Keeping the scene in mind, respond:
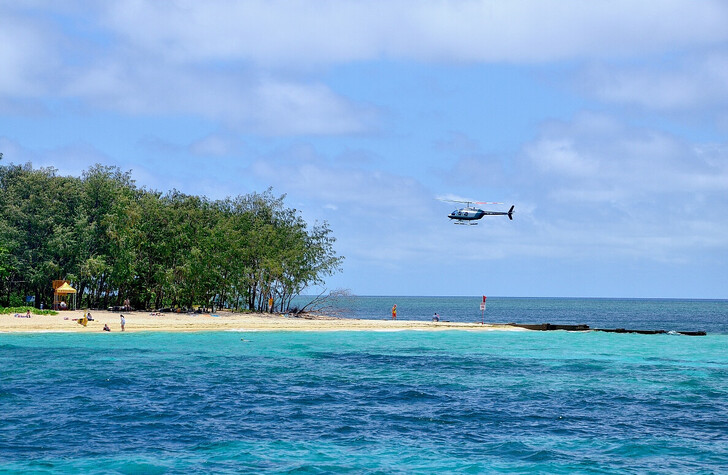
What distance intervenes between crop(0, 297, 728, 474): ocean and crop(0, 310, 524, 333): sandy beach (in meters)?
7.93

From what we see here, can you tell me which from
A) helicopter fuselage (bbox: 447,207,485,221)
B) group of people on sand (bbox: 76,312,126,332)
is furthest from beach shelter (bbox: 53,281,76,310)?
helicopter fuselage (bbox: 447,207,485,221)

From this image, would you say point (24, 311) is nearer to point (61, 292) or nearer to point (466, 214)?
point (61, 292)

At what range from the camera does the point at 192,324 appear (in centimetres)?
6819

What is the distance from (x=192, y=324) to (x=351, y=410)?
41.5 m

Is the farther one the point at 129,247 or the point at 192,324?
the point at 129,247

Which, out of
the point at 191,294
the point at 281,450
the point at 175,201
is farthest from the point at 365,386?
the point at 175,201

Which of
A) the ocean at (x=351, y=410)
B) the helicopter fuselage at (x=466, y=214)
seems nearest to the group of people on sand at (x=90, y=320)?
the ocean at (x=351, y=410)

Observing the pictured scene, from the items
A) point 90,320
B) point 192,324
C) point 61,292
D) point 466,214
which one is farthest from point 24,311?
point 466,214

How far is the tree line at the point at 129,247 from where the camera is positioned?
77.9 metres

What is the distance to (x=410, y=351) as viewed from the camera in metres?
53.8

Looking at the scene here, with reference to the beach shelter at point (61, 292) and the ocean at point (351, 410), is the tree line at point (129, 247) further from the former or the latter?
the ocean at point (351, 410)

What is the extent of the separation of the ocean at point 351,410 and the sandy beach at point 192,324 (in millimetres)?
7931

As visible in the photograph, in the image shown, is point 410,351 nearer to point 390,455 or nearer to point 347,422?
point 347,422

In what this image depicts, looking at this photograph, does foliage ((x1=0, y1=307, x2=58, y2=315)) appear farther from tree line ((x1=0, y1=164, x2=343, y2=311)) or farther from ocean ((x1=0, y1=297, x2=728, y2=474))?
ocean ((x1=0, y1=297, x2=728, y2=474))
